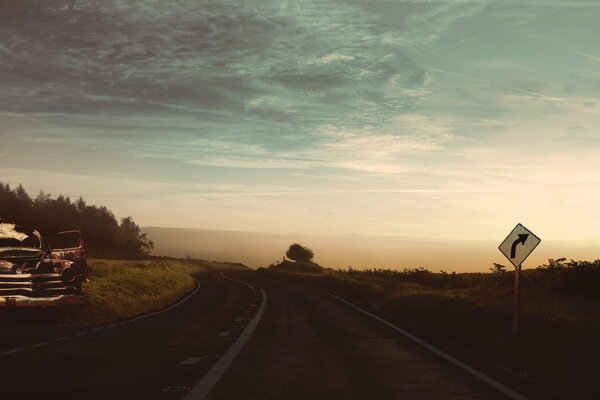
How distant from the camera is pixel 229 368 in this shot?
37.9ft

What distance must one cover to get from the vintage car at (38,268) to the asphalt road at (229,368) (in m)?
1.18

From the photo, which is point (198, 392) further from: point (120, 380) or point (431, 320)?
point (431, 320)

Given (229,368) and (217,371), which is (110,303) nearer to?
(229,368)

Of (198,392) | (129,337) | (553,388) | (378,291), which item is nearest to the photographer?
(198,392)

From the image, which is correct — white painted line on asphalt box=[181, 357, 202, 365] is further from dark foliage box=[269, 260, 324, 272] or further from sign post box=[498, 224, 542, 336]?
dark foliage box=[269, 260, 324, 272]

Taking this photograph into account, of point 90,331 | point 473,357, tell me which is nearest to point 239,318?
point 90,331

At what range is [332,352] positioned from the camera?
46.2 ft

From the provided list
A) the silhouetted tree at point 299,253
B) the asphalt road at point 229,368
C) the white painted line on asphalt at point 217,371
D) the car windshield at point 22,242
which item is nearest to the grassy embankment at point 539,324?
the asphalt road at point 229,368

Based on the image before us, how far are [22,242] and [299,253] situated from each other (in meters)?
102

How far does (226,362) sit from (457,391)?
450 centimetres

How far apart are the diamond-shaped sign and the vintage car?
535 inches

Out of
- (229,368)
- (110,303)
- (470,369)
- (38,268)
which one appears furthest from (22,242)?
(470,369)

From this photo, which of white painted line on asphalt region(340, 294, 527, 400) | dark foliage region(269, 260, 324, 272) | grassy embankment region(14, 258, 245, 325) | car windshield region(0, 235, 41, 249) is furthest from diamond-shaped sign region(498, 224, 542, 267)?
dark foliage region(269, 260, 324, 272)

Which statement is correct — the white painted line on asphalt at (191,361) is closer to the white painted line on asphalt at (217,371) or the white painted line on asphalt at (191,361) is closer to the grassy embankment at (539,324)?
the white painted line on asphalt at (217,371)
